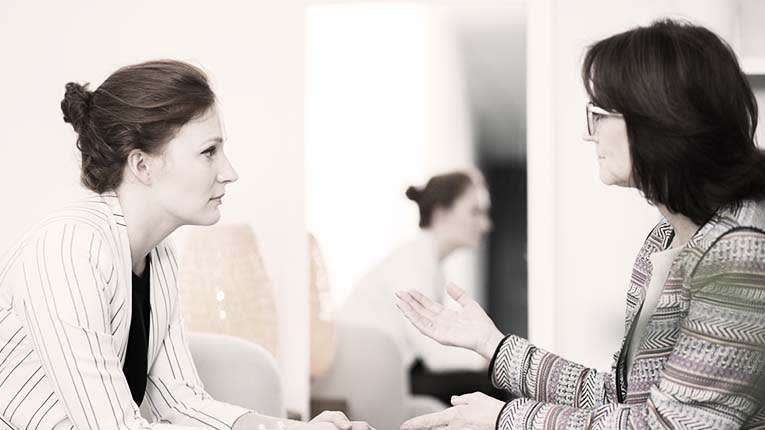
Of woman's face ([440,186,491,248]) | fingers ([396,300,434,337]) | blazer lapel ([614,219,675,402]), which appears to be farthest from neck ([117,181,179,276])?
woman's face ([440,186,491,248])

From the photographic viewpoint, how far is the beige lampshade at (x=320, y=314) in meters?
2.95

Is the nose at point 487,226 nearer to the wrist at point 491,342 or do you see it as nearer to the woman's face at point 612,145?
the wrist at point 491,342

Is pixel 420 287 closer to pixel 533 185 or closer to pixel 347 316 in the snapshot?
pixel 347 316

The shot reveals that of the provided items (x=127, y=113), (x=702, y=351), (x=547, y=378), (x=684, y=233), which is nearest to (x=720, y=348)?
(x=702, y=351)

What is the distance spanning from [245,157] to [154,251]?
3.36ft

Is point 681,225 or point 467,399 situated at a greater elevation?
point 681,225

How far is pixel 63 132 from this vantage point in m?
3.18

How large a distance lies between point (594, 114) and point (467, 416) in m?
0.56

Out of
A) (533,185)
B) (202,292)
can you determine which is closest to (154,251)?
(202,292)

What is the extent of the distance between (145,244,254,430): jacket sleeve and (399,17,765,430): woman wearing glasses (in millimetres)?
602

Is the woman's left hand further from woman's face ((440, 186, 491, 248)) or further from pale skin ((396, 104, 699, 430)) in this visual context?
woman's face ((440, 186, 491, 248))

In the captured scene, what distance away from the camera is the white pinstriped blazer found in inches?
66.5

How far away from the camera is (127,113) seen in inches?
74.1

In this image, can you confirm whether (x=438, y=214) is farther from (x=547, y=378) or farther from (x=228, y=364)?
(x=547, y=378)
